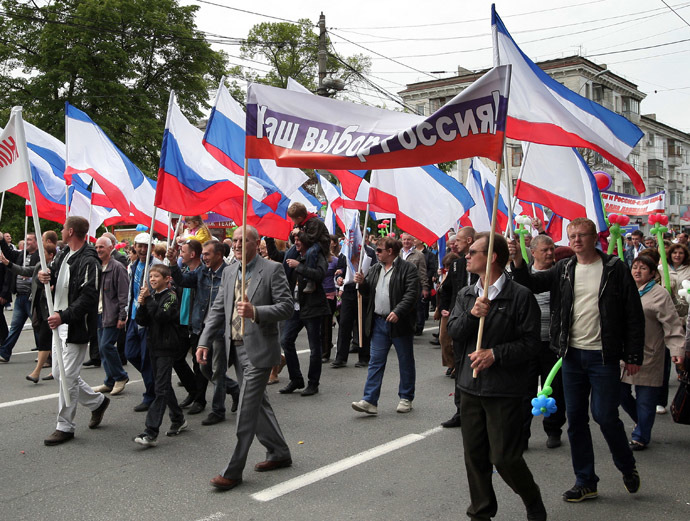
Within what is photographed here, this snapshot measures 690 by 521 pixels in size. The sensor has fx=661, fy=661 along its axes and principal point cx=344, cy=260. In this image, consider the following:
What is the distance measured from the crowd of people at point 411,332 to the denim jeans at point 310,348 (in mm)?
18

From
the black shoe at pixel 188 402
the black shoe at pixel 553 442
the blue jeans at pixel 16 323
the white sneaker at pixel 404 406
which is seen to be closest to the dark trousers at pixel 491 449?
the black shoe at pixel 553 442

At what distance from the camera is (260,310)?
4.90 meters

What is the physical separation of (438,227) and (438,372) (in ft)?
6.56

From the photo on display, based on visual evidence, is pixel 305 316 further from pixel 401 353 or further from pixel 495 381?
pixel 495 381

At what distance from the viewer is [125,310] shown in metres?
7.68

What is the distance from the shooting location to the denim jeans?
7766 mm

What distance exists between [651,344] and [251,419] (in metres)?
3.41

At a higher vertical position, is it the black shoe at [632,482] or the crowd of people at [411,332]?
the crowd of people at [411,332]

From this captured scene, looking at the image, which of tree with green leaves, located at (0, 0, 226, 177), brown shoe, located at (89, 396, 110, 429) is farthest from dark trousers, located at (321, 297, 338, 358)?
tree with green leaves, located at (0, 0, 226, 177)

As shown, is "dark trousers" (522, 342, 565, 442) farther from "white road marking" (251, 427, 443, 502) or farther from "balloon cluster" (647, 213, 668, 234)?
"balloon cluster" (647, 213, 668, 234)

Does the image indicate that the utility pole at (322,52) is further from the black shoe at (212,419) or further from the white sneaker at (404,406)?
the black shoe at (212,419)

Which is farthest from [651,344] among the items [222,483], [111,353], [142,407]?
[111,353]

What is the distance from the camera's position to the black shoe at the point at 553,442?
5.71 meters

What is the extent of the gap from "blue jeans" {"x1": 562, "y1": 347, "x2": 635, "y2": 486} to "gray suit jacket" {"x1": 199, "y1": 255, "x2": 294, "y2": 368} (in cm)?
209
